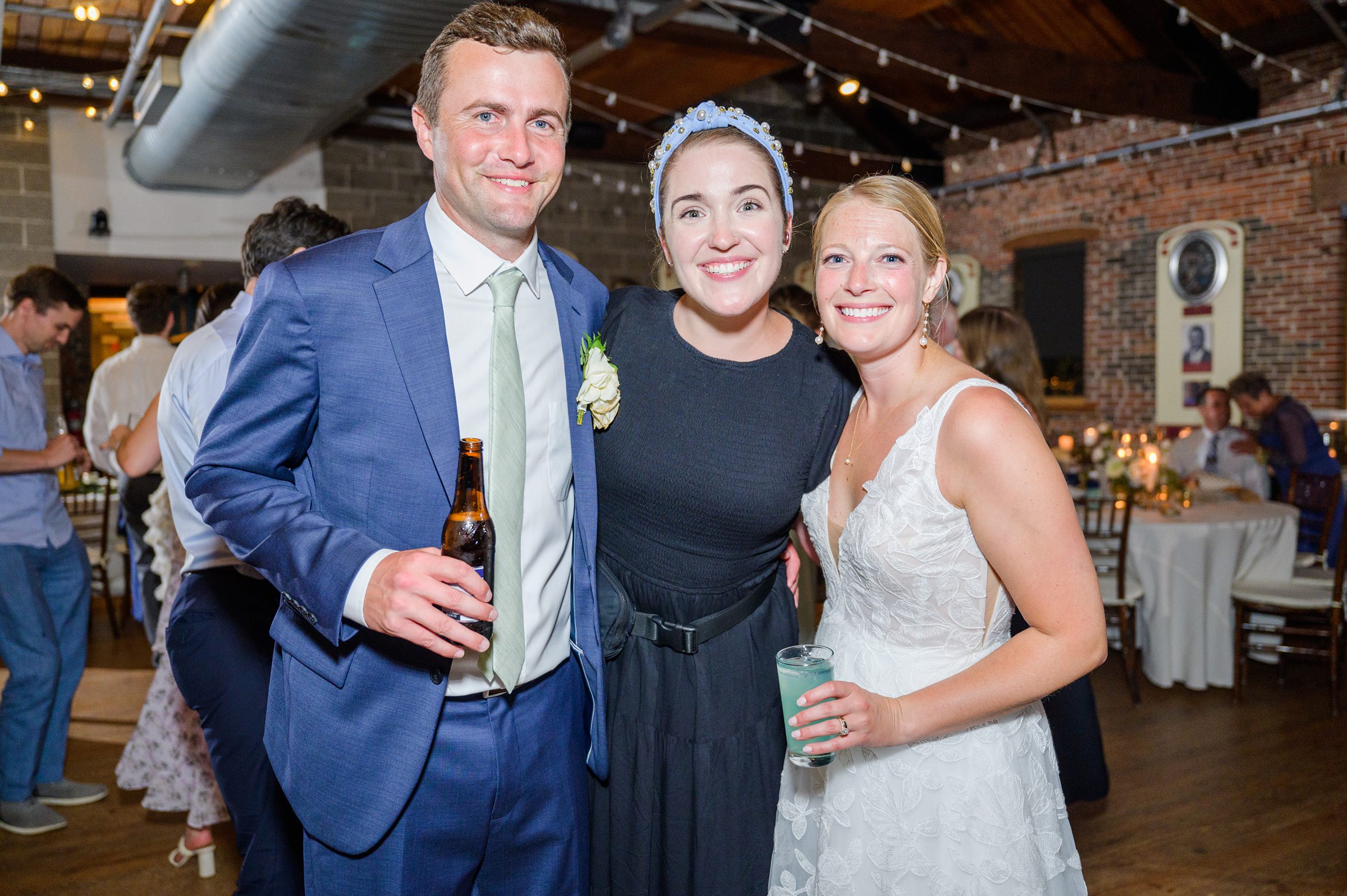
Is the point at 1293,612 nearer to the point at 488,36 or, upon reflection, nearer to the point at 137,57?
the point at 488,36

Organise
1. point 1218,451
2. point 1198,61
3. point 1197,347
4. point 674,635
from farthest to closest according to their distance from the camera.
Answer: point 1197,347, point 1198,61, point 1218,451, point 674,635

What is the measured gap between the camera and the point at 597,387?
1695 mm

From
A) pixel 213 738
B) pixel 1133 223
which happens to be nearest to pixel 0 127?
pixel 213 738

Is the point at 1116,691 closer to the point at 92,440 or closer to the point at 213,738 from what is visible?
the point at 213,738

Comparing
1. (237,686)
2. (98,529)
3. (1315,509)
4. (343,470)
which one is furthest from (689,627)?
(98,529)

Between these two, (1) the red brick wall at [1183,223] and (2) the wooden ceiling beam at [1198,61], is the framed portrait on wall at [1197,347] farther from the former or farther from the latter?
(2) the wooden ceiling beam at [1198,61]

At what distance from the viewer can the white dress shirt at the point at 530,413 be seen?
153cm

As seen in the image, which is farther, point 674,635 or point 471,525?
point 674,635

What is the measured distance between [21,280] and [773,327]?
333 centimetres

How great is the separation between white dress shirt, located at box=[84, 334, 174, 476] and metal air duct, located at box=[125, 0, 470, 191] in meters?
1.47

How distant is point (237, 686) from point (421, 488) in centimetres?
139

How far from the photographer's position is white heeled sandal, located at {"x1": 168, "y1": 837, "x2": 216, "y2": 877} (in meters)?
3.28

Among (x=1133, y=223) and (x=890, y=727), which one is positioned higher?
(x=1133, y=223)

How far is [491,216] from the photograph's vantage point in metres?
1.53
